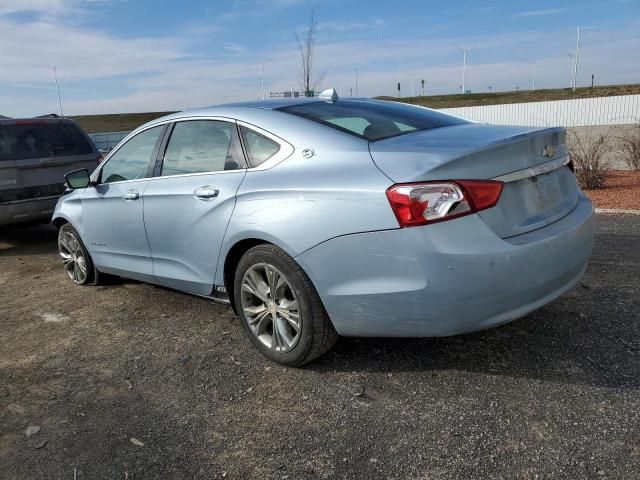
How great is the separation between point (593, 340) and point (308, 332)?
1.80m

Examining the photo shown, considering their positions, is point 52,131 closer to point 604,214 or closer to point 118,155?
point 118,155

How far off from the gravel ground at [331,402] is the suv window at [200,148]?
1.20m

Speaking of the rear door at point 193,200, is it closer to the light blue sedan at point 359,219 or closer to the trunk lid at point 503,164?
the light blue sedan at point 359,219

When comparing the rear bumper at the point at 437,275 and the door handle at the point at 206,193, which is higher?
the door handle at the point at 206,193

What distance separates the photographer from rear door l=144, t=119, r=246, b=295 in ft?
11.3

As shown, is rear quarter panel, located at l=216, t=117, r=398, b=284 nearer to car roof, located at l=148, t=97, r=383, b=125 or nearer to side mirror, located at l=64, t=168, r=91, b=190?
car roof, located at l=148, t=97, r=383, b=125

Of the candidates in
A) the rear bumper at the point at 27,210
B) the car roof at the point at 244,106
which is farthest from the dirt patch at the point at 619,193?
the rear bumper at the point at 27,210

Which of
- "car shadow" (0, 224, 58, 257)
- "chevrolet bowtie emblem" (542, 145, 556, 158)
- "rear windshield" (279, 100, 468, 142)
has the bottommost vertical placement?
"car shadow" (0, 224, 58, 257)

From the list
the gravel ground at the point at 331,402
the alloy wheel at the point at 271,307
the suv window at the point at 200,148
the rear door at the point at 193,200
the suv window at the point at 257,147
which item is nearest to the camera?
the gravel ground at the point at 331,402

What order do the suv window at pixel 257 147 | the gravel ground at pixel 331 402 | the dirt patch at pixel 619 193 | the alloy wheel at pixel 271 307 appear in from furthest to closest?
the dirt patch at pixel 619 193, the suv window at pixel 257 147, the alloy wheel at pixel 271 307, the gravel ground at pixel 331 402

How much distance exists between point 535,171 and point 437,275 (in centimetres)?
89

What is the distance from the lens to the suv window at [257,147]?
3.27 m

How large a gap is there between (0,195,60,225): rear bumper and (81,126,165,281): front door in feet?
8.12

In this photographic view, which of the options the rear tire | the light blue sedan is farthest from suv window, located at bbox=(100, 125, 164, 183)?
the rear tire
